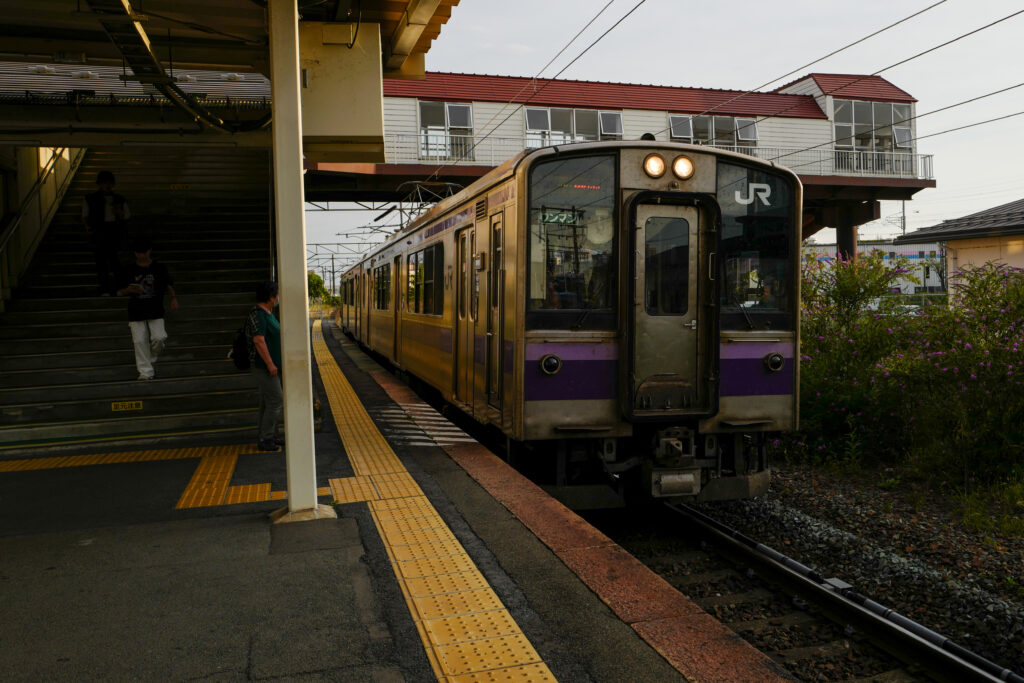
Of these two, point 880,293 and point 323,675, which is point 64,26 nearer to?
point 323,675

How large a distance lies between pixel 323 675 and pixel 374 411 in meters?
6.77

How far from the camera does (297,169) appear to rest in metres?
4.82

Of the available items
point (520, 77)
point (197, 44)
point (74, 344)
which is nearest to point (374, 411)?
point (74, 344)

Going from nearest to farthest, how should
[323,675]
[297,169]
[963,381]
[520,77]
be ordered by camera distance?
[323,675] < [297,169] < [963,381] < [520,77]

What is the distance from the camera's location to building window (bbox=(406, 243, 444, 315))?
9305mm

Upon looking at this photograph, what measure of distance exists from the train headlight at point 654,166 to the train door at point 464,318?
2172 mm

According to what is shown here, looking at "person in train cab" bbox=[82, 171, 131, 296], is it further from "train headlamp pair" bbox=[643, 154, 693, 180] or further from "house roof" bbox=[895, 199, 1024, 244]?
"house roof" bbox=[895, 199, 1024, 244]

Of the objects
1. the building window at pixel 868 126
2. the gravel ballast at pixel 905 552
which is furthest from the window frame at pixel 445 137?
the gravel ballast at pixel 905 552

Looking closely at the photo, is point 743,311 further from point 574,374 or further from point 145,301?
point 145,301

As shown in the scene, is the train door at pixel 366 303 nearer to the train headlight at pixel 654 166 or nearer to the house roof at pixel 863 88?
the train headlight at pixel 654 166

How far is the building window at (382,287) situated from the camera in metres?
14.4

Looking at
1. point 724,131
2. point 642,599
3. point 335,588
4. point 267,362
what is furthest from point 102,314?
point 724,131

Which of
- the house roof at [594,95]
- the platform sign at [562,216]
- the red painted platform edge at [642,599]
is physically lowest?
the red painted platform edge at [642,599]

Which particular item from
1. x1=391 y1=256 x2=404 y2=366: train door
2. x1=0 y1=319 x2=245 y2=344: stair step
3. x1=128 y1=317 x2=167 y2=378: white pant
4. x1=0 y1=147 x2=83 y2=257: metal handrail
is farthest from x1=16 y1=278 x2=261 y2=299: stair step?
x1=128 y1=317 x2=167 y2=378: white pant
